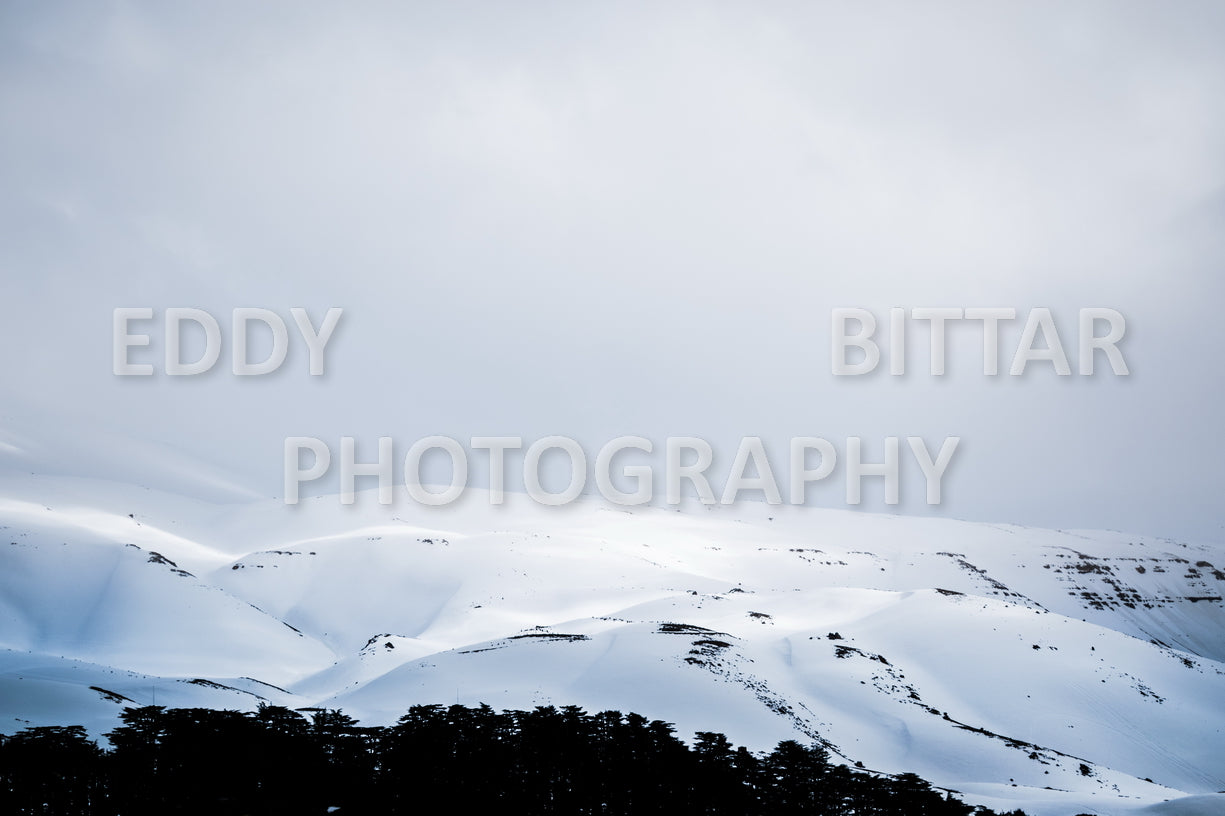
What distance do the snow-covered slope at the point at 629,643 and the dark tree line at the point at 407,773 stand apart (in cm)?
516

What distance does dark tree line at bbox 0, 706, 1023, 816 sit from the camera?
2361 cm

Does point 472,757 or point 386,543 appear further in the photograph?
point 386,543

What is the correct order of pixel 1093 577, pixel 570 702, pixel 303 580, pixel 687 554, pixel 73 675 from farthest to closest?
pixel 1093 577, pixel 687 554, pixel 303 580, pixel 570 702, pixel 73 675

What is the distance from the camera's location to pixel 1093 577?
140 m

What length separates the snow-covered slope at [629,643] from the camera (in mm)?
37344

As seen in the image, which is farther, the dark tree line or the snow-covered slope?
the snow-covered slope

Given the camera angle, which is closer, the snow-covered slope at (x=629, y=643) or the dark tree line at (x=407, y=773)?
the dark tree line at (x=407, y=773)

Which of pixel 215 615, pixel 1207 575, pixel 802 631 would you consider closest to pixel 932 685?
pixel 802 631

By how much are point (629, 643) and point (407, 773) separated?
2133cm

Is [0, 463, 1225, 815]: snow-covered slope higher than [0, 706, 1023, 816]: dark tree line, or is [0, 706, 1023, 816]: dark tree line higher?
[0, 706, 1023, 816]: dark tree line

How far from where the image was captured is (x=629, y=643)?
4697 cm

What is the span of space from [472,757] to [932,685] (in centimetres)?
3390

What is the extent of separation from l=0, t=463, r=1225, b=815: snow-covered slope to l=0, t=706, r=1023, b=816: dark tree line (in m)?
5.16

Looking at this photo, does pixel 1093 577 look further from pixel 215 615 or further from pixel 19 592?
pixel 19 592
